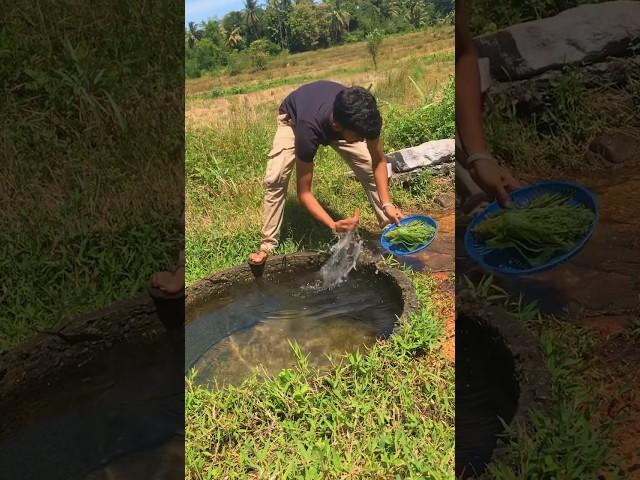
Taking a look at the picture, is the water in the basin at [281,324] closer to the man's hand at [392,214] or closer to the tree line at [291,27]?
the man's hand at [392,214]

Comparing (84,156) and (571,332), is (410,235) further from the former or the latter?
(84,156)

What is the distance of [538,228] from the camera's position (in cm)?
303

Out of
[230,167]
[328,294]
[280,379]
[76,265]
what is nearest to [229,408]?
[280,379]

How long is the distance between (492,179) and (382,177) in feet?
1.81

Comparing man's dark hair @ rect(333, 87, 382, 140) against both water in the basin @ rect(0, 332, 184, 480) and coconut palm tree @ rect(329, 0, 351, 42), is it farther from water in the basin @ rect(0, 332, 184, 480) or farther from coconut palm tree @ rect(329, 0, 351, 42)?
water in the basin @ rect(0, 332, 184, 480)

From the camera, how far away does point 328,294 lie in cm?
281

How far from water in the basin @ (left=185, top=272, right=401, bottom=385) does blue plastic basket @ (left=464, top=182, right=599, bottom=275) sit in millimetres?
573

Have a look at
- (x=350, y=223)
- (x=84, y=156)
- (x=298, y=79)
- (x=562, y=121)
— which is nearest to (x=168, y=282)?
(x=84, y=156)

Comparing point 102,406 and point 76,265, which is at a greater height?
point 76,265

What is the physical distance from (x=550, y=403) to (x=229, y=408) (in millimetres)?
1288

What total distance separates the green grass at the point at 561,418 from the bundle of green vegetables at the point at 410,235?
455 mm

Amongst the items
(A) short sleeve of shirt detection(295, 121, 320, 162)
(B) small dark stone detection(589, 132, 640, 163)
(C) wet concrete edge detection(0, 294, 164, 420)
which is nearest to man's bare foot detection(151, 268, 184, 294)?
(C) wet concrete edge detection(0, 294, 164, 420)

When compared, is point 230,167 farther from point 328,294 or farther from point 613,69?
point 613,69

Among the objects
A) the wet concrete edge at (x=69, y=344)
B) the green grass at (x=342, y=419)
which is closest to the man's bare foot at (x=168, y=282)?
the wet concrete edge at (x=69, y=344)
